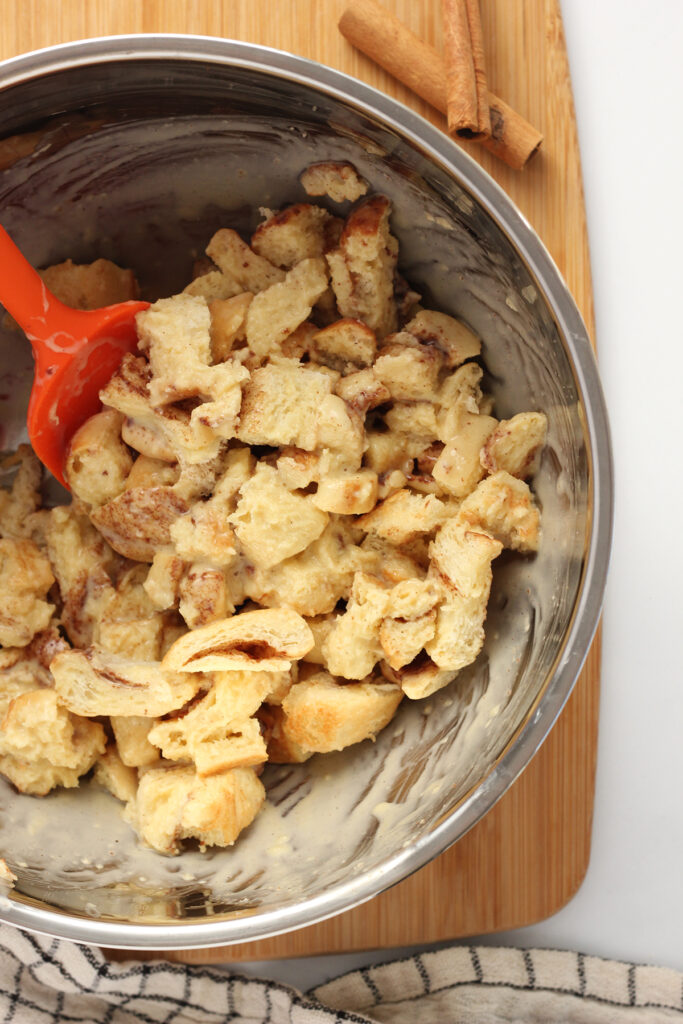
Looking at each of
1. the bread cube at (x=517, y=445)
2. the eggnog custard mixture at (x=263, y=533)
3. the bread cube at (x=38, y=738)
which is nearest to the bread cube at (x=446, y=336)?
the eggnog custard mixture at (x=263, y=533)

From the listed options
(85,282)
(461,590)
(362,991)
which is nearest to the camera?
(461,590)

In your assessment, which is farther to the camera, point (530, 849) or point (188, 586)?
point (530, 849)

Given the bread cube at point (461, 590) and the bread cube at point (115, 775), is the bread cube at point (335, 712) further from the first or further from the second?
the bread cube at point (115, 775)

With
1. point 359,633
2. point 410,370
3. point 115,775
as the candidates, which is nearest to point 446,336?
point 410,370

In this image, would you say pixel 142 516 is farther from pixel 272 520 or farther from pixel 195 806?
pixel 195 806

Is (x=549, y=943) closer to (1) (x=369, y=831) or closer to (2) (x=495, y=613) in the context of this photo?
(1) (x=369, y=831)

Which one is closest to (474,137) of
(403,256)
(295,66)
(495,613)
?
(403,256)
